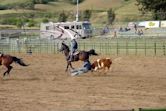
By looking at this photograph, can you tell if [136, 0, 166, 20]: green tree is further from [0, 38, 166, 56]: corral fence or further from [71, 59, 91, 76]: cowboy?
[71, 59, 91, 76]: cowboy

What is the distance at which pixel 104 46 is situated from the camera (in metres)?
40.5

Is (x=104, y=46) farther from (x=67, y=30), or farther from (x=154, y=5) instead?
(x=154, y=5)

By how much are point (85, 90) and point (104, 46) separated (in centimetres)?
2245

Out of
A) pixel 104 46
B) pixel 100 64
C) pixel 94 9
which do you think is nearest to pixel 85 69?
pixel 100 64

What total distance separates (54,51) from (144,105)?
89.6 feet

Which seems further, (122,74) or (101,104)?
(122,74)

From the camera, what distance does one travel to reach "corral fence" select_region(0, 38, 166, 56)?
37875mm

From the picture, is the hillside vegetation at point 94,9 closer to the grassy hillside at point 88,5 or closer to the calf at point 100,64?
the grassy hillside at point 88,5

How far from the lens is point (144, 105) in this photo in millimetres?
14656

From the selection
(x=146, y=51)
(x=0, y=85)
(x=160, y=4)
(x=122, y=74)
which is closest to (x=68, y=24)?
(x=160, y=4)

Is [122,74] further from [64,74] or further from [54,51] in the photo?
[54,51]

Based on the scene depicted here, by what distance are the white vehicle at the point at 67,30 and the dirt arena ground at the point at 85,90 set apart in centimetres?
2734

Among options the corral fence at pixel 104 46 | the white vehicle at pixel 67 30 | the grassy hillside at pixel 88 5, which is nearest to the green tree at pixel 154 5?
the white vehicle at pixel 67 30

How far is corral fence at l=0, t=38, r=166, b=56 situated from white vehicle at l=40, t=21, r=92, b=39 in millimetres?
11198
